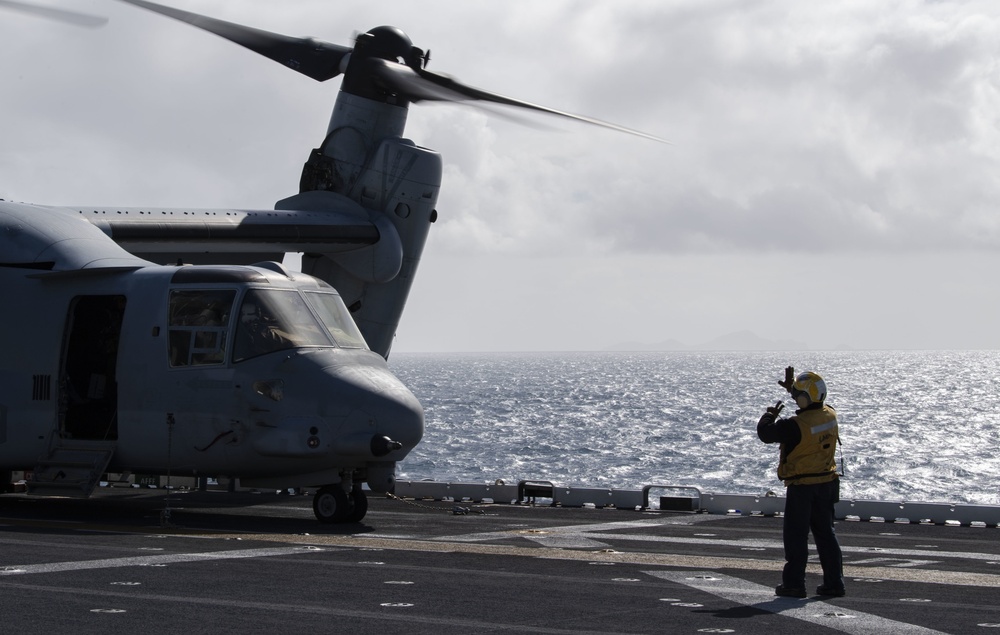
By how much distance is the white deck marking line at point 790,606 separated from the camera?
8375mm

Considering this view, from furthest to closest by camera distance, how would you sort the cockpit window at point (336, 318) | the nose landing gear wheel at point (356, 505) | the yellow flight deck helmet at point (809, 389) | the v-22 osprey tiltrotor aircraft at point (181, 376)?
the cockpit window at point (336, 318) → the nose landing gear wheel at point (356, 505) → the v-22 osprey tiltrotor aircraft at point (181, 376) → the yellow flight deck helmet at point (809, 389)

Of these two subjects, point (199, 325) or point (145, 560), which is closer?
point (145, 560)

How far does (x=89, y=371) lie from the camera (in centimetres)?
1681

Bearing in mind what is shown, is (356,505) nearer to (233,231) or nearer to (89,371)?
(89,371)

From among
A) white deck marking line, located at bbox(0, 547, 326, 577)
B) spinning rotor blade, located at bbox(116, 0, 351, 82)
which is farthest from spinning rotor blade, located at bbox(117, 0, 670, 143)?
white deck marking line, located at bbox(0, 547, 326, 577)

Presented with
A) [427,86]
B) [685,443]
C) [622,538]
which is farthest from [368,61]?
[685,443]

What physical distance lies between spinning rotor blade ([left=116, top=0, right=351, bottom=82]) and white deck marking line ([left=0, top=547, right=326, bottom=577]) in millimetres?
15220

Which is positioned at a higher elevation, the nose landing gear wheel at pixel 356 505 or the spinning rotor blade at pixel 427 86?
the spinning rotor blade at pixel 427 86

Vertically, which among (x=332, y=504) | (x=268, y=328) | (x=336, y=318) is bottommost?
(x=332, y=504)

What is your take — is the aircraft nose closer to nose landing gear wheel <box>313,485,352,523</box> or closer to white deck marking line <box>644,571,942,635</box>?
nose landing gear wheel <box>313,485,352,523</box>

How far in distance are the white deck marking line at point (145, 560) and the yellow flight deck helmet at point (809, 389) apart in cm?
493

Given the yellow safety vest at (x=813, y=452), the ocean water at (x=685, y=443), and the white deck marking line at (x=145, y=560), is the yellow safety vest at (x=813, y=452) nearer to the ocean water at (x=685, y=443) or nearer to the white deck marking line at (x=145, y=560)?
the white deck marking line at (x=145, y=560)

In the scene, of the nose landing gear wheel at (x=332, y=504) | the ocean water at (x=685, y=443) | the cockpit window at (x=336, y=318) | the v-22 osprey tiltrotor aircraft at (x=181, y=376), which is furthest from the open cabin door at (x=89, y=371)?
the ocean water at (x=685, y=443)

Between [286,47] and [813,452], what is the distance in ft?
60.2
